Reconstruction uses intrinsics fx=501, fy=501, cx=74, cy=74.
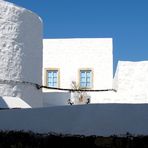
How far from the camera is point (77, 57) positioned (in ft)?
93.7

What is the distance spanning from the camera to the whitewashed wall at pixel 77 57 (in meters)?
28.1

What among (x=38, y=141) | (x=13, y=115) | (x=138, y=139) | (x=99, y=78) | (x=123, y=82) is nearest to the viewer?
(x=138, y=139)

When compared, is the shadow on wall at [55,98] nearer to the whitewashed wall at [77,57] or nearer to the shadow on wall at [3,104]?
the whitewashed wall at [77,57]

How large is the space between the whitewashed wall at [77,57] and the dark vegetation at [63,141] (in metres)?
18.3

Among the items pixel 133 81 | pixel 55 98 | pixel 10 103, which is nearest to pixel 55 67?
pixel 55 98

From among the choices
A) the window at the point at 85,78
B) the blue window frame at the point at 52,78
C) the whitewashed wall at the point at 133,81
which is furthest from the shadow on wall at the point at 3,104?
the window at the point at 85,78

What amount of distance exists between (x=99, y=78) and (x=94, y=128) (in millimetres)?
18414

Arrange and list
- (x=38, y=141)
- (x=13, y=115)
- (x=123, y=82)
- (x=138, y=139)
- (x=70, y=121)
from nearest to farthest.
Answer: (x=138, y=139) < (x=38, y=141) < (x=70, y=121) < (x=13, y=115) < (x=123, y=82)

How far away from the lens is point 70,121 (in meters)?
10.1

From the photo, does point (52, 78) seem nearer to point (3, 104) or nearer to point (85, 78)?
point (85, 78)

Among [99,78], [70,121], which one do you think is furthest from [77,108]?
[99,78]

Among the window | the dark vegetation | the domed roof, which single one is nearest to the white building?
the window

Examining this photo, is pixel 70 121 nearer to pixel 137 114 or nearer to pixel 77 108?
pixel 77 108

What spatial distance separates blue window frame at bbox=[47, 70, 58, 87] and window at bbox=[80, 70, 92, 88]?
4.70 ft
